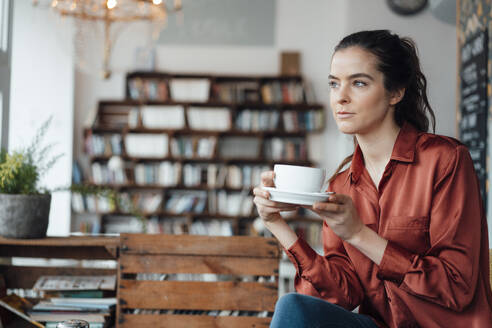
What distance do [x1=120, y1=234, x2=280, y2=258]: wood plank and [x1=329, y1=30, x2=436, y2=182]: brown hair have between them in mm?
603

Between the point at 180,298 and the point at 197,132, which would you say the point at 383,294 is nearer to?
the point at 180,298

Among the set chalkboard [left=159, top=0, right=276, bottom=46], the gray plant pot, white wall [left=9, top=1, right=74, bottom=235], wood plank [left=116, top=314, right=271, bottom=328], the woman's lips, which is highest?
chalkboard [left=159, top=0, right=276, bottom=46]

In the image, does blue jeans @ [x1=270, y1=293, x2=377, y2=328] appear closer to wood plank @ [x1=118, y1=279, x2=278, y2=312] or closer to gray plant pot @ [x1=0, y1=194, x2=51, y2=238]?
wood plank @ [x1=118, y1=279, x2=278, y2=312]

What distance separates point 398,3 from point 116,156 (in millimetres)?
3204

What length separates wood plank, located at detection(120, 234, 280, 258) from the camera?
5.41 feet

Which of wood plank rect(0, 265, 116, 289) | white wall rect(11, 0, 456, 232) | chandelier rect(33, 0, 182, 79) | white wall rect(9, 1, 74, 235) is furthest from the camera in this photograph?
white wall rect(9, 1, 74, 235)

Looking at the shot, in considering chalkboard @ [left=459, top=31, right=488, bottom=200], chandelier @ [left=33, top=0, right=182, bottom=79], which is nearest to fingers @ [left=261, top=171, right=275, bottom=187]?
chalkboard @ [left=459, top=31, right=488, bottom=200]

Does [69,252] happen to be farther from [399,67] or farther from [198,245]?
[399,67]

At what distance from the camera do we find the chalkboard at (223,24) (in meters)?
5.59

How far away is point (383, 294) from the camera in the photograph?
4.09 feet

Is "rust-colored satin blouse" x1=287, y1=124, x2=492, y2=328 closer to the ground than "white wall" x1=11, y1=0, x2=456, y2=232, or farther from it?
closer to the ground

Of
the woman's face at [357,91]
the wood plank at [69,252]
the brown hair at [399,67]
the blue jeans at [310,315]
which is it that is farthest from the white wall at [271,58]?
the blue jeans at [310,315]

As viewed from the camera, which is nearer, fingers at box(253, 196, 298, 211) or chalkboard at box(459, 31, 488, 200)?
fingers at box(253, 196, 298, 211)

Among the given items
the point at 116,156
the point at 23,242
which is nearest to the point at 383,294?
the point at 23,242
